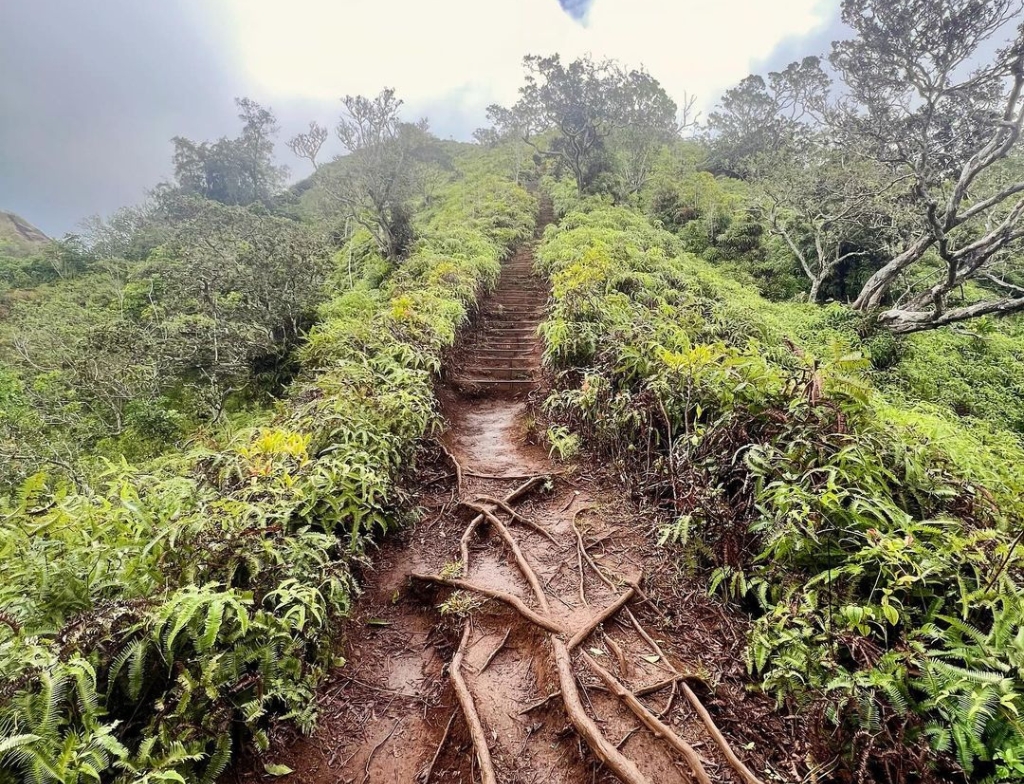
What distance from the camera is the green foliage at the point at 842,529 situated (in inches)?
95.3

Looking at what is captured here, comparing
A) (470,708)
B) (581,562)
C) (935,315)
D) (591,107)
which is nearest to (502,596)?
(581,562)

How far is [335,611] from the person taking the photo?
366cm

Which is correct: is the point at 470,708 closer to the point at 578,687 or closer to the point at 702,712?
the point at 578,687

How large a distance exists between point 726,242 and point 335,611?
23.0 meters

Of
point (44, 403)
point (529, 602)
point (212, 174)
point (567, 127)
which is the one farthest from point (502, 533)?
point (212, 174)

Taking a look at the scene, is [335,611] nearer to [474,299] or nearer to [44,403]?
[474,299]

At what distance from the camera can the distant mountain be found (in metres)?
37.5

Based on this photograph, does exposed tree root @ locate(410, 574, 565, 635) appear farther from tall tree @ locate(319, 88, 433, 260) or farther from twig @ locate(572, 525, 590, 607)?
tall tree @ locate(319, 88, 433, 260)

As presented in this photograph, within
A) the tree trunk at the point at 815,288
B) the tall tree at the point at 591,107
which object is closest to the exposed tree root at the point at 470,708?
the tree trunk at the point at 815,288

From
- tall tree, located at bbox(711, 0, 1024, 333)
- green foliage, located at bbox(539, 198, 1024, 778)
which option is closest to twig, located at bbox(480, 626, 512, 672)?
green foliage, located at bbox(539, 198, 1024, 778)

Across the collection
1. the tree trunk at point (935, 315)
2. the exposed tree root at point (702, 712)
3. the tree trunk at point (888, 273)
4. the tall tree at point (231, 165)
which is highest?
the tall tree at point (231, 165)

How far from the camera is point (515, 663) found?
3574mm

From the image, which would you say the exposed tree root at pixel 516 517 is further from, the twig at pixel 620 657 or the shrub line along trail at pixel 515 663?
the twig at pixel 620 657

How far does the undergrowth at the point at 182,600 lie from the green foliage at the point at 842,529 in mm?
2933
